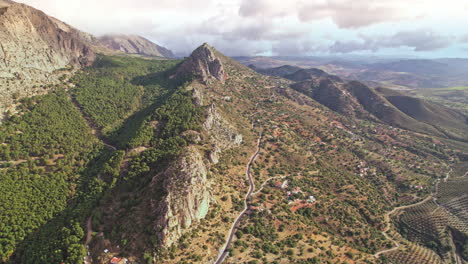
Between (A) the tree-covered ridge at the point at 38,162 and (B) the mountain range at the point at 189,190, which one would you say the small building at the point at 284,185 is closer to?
(B) the mountain range at the point at 189,190

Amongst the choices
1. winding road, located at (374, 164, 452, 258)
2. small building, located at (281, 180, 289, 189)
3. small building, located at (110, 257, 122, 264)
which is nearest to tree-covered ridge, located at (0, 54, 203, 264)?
small building, located at (110, 257, 122, 264)

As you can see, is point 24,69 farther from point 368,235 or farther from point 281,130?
point 368,235

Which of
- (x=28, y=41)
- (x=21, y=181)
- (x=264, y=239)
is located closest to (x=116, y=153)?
(x=21, y=181)

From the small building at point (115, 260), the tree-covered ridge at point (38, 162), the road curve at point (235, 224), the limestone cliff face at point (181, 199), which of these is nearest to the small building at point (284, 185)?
the road curve at point (235, 224)

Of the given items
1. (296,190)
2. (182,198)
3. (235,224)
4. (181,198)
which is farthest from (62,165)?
(296,190)

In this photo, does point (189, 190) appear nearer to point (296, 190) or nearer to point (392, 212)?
point (296, 190)
